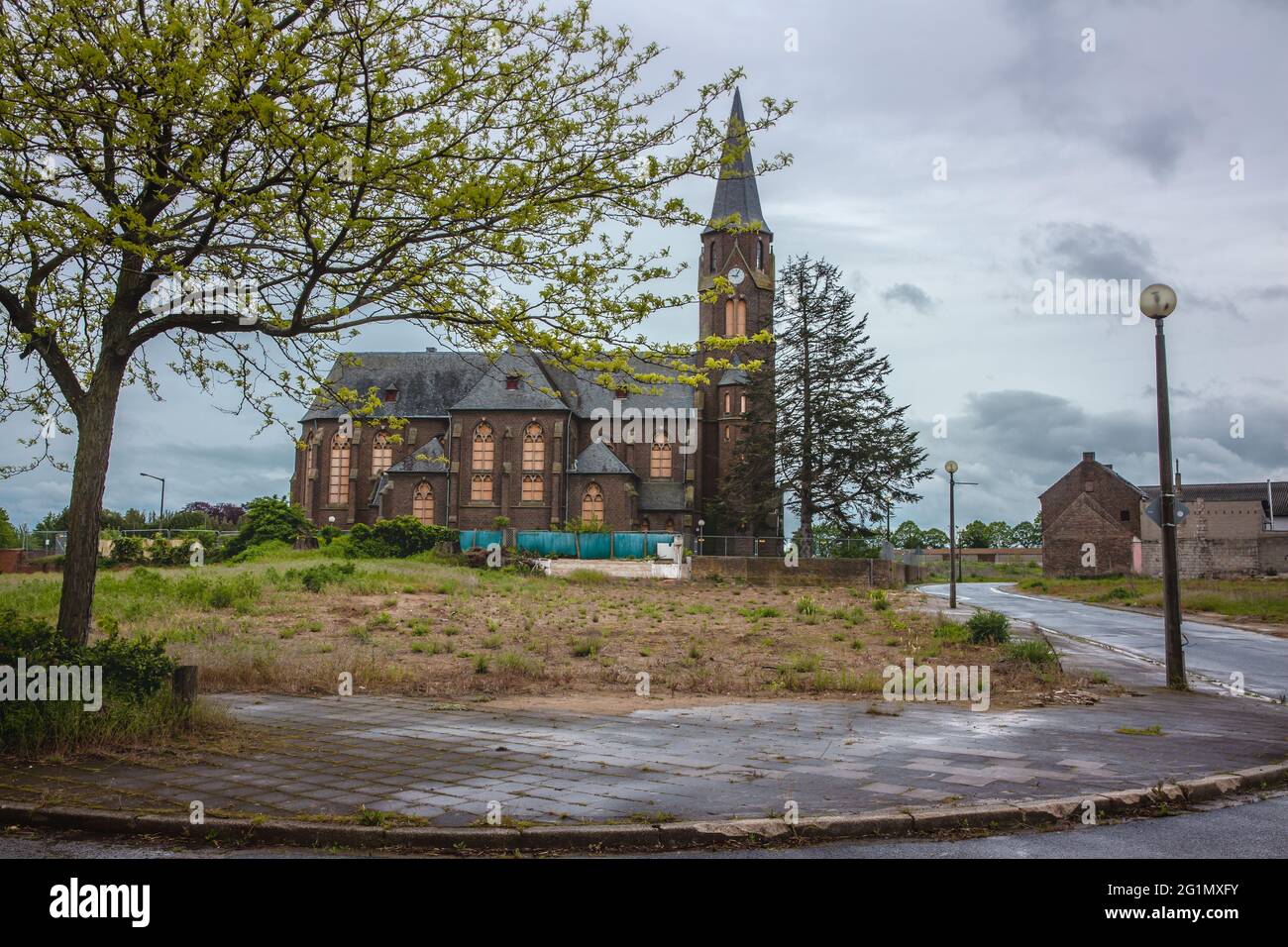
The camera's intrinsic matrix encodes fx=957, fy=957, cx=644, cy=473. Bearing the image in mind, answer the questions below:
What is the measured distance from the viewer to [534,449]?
63.6 m

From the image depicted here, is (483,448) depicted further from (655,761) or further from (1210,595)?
(655,761)

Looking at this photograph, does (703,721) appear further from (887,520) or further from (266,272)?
(887,520)

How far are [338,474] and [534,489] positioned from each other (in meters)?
15.2

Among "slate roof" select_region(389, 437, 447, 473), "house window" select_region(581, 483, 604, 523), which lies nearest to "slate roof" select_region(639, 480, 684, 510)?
"house window" select_region(581, 483, 604, 523)

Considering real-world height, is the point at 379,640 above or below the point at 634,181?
below

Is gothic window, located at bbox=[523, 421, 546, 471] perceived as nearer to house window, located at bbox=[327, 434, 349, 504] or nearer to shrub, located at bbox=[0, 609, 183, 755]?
house window, located at bbox=[327, 434, 349, 504]

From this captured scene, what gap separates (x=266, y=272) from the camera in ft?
31.3

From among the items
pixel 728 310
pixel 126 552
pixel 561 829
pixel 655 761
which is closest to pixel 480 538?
pixel 126 552

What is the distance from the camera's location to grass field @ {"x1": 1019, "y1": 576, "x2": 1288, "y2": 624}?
1251 inches

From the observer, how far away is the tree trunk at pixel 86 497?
349 inches

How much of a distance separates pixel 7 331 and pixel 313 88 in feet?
13.6

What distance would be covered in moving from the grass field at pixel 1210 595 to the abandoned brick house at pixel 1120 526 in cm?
998
